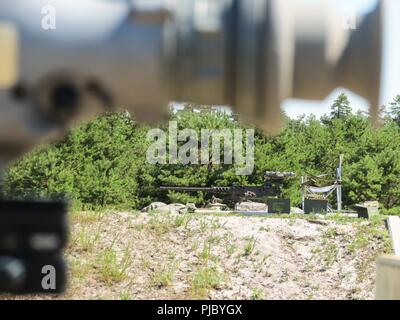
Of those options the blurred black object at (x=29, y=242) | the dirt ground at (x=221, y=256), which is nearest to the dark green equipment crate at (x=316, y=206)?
the dirt ground at (x=221, y=256)

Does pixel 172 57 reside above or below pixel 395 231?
above

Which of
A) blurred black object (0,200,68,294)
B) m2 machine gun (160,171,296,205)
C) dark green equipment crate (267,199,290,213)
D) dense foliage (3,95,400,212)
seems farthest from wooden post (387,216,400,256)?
blurred black object (0,200,68,294)

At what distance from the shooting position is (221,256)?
802 cm

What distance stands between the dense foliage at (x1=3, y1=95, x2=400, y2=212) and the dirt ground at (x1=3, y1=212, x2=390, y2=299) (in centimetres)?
413

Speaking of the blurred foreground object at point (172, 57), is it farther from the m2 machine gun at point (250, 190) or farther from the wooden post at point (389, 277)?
the m2 machine gun at point (250, 190)

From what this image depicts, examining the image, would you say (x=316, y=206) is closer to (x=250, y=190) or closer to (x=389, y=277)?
(x=250, y=190)

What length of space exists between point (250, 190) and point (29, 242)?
13.3m

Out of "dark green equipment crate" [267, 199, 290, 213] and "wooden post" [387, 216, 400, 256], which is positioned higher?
"dark green equipment crate" [267, 199, 290, 213]

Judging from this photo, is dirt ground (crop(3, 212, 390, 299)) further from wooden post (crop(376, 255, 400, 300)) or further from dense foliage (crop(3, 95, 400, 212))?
dense foliage (crop(3, 95, 400, 212))

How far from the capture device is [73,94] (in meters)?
0.39

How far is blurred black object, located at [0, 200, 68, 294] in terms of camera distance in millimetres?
476

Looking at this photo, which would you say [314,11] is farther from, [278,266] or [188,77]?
[278,266]

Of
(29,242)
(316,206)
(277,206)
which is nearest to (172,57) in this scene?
(29,242)

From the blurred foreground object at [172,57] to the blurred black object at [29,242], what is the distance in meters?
0.11
